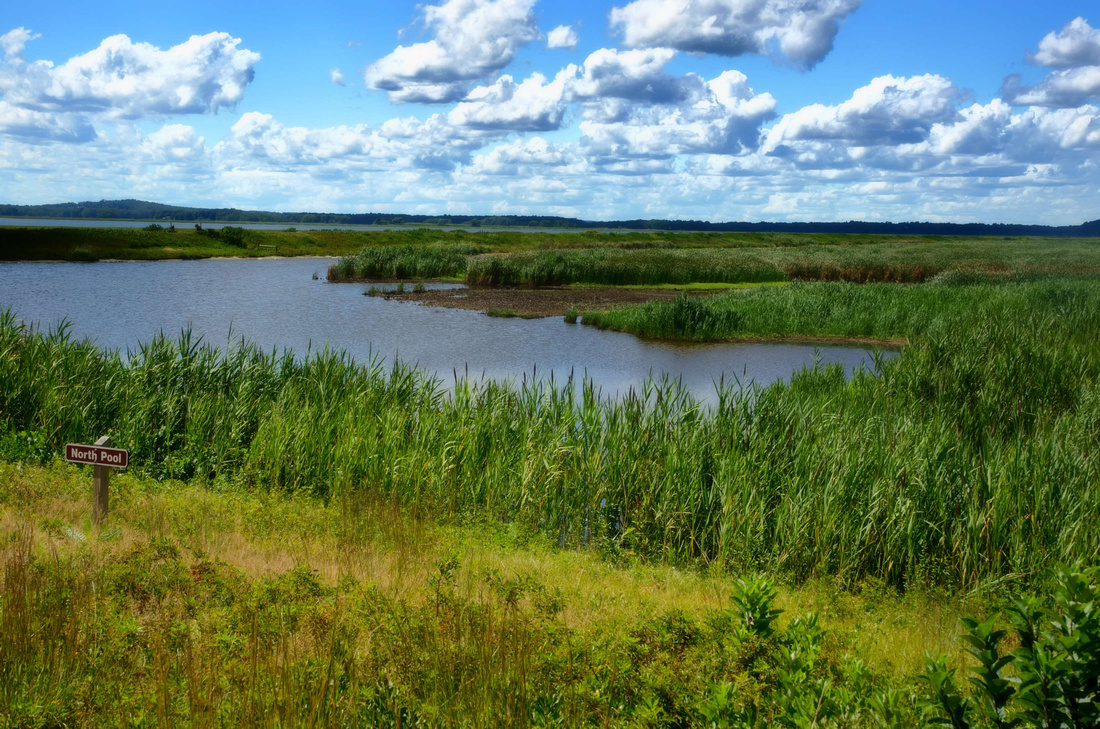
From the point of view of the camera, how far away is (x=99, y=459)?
293 inches

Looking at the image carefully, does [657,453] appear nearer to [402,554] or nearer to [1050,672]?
[402,554]

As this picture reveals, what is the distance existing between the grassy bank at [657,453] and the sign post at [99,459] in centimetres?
266

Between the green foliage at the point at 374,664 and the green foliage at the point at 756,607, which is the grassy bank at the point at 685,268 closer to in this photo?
the green foliage at the point at 374,664

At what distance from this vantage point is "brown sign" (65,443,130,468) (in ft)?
24.2

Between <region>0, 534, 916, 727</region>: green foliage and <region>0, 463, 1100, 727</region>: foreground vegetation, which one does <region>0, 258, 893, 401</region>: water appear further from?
<region>0, 534, 916, 727</region>: green foliage

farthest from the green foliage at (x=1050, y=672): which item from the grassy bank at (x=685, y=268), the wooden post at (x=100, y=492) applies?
the grassy bank at (x=685, y=268)

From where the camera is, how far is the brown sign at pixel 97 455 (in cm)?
739

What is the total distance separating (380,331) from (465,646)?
79.9ft

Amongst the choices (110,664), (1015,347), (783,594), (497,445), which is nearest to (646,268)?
(1015,347)

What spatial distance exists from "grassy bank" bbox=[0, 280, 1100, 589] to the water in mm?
3871

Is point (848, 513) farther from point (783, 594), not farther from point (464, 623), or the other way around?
point (464, 623)

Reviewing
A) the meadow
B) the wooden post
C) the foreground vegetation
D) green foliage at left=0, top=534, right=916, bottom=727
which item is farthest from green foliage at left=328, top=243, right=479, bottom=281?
green foliage at left=0, top=534, right=916, bottom=727

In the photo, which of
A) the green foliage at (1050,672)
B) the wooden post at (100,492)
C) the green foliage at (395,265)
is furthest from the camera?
the green foliage at (395,265)

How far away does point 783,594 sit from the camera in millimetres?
7602
